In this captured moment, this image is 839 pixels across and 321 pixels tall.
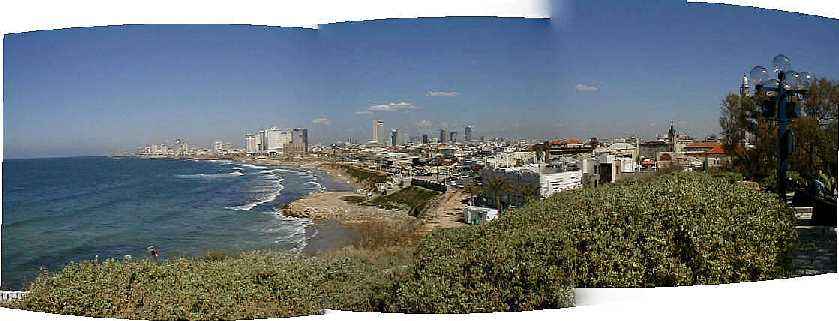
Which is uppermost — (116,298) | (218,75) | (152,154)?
(218,75)

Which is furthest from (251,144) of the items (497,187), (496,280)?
(496,280)

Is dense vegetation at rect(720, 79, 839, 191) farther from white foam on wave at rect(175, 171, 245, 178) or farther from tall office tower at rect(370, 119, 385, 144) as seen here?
white foam on wave at rect(175, 171, 245, 178)

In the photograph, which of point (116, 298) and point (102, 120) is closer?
point (116, 298)

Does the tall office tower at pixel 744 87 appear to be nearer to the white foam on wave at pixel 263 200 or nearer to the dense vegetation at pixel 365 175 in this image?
the dense vegetation at pixel 365 175

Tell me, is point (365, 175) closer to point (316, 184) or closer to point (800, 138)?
point (316, 184)

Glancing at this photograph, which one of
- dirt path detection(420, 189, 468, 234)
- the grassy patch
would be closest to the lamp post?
dirt path detection(420, 189, 468, 234)

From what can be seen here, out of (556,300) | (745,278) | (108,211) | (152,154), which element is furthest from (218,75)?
(745,278)

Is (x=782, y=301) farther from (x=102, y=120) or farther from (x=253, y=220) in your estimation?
(x=102, y=120)
